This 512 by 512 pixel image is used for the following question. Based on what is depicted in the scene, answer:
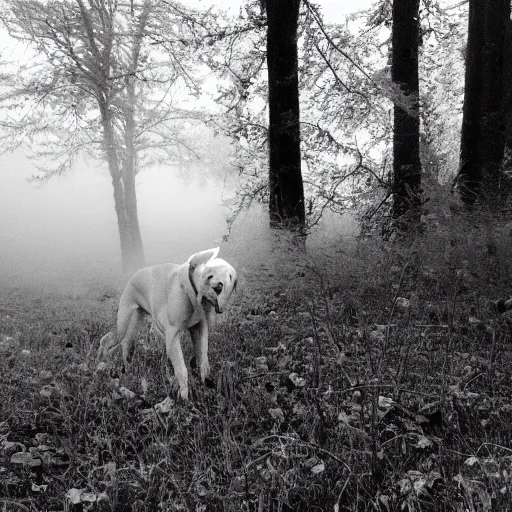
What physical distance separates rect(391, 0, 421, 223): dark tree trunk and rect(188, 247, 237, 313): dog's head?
576 cm

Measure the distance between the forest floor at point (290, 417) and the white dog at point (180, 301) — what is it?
0.28 metres

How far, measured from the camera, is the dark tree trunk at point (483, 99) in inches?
337

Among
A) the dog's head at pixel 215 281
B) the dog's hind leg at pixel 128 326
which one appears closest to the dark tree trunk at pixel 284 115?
the dog's hind leg at pixel 128 326

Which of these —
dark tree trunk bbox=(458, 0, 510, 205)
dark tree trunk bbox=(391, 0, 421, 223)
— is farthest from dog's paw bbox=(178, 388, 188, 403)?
dark tree trunk bbox=(458, 0, 510, 205)

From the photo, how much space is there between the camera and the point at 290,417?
3469 mm

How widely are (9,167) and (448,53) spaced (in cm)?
4537

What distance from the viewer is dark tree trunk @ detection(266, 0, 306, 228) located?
24.1 feet

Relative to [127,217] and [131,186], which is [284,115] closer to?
[131,186]

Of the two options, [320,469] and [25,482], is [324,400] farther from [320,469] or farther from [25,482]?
[25,482]

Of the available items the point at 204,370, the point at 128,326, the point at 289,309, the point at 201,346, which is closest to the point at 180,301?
the point at 201,346

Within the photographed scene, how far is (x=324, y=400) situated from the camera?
3.50m

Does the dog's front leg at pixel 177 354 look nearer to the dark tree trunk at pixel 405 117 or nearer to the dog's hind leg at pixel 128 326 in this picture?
the dog's hind leg at pixel 128 326

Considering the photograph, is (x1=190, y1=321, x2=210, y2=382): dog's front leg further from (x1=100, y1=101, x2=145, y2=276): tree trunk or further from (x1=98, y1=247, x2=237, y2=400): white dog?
(x1=100, y1=101, x2=145, y2=276): tree trunk

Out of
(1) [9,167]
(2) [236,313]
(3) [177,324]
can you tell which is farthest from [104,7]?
(1) [9,167]
